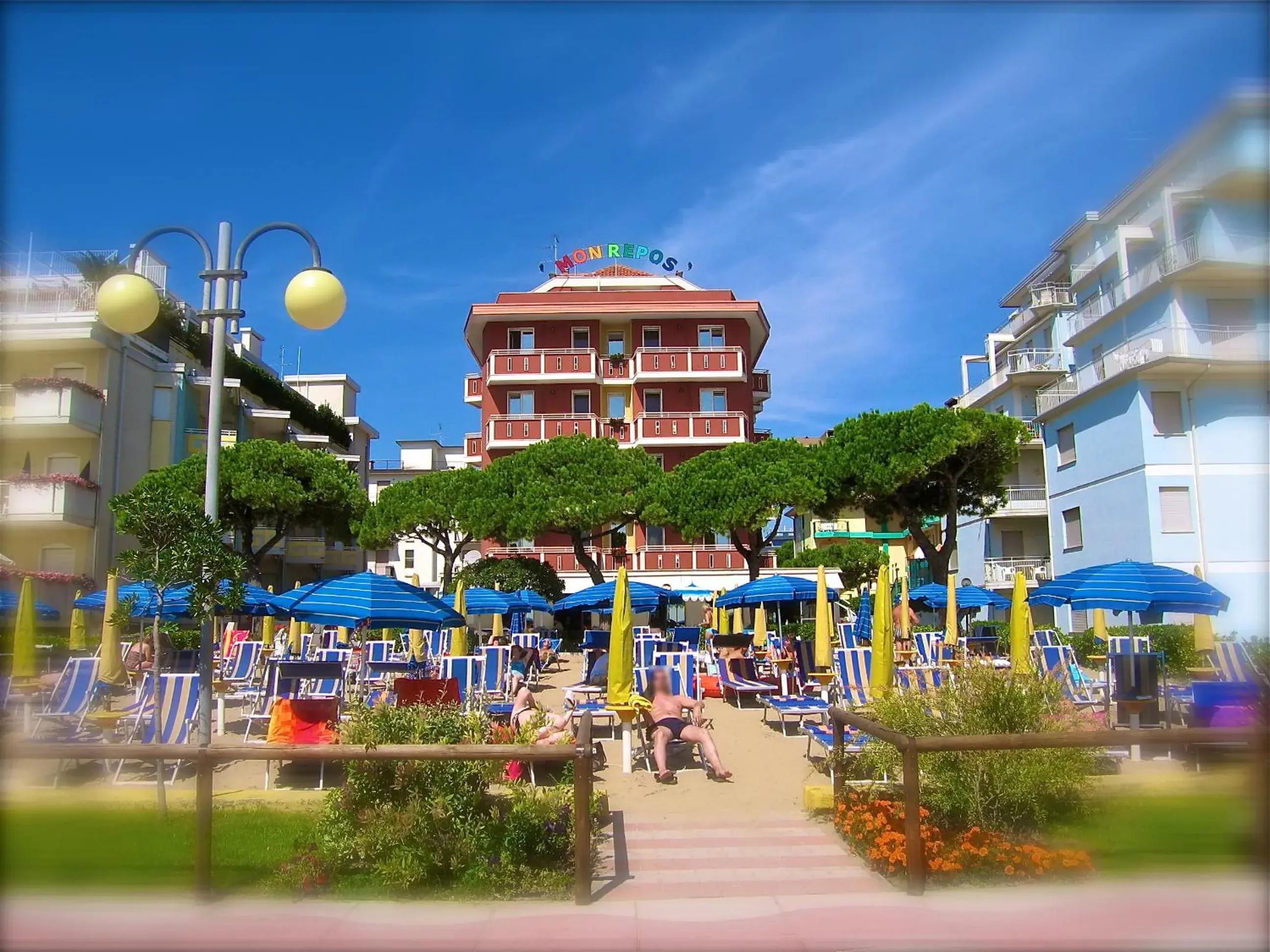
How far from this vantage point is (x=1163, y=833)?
648cm

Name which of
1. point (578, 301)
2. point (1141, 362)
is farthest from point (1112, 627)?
point (578, 301)

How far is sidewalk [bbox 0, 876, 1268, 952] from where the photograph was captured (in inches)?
186

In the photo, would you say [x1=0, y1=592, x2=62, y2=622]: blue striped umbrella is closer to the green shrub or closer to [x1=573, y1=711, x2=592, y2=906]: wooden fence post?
[x1=573, y1=711, x2=592, y2=906]: wooden fence post

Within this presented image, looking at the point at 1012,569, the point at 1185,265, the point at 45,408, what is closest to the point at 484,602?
the point at 45,408

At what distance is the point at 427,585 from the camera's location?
45.8 metres

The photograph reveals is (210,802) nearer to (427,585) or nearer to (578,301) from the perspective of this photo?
(578,301)

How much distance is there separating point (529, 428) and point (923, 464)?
16.2 m

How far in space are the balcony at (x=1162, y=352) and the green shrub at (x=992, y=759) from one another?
1036 centimetres

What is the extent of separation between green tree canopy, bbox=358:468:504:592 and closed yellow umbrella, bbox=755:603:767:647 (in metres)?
11.8

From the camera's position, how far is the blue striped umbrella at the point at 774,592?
55.3 ft

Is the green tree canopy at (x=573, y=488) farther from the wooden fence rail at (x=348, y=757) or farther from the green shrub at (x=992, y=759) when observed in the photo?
the wooden fence rail at (x=348, y=757)

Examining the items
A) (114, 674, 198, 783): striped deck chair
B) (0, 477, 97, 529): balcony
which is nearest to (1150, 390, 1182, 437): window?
(114, 674, 198, 783): striped deck chair

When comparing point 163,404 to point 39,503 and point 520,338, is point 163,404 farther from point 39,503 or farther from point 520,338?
point 520,338

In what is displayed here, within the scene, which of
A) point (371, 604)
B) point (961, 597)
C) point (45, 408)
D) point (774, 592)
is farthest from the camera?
point (45, 408)
